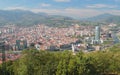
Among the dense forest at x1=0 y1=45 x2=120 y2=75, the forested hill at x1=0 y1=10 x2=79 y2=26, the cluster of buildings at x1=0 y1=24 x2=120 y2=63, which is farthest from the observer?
the forested hill at x1=0 y1=10 x2=79 y2=26

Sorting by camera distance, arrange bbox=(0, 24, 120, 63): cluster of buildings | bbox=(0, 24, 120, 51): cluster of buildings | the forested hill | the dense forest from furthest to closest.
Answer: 1. the forested hill
2. bbox=(0, 24, 120, 51): cluster of buildings
3. bbox=(0, 24, 120, 63): cluster of buildings
4. the dense forest

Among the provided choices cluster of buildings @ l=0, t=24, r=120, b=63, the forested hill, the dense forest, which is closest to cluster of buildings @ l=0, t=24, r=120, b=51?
cluster of buildings @ l=0, t=24, r=120, b=63

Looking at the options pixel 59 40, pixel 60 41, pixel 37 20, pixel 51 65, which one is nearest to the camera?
pixel 51 65

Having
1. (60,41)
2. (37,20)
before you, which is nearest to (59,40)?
(60,41)

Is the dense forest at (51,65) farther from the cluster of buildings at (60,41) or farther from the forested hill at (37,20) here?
the forested hill at (37,20)

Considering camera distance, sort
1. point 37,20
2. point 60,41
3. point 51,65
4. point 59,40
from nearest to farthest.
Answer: point 51,65 < point 60,41 < point 59,40 < point 37,20

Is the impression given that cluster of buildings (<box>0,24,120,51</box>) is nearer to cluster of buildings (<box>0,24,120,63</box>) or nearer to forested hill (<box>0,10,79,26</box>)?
cluster of buildings (<box>0,24,120,63</box>)

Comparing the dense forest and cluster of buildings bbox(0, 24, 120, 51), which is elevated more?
the dense forest

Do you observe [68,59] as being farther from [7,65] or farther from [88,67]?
[7,65]

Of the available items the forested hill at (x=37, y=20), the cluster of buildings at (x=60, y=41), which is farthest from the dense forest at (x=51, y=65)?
the forested hill at (x=37, y=20)

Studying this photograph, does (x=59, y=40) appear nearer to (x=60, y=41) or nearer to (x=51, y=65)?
(x=60, y=41)

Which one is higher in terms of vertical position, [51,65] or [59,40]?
[51,65]

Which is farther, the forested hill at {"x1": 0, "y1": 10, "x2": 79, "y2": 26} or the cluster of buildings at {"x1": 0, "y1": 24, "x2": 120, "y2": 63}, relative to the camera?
the forested hill at {"x1": 0, "y1": 10, "x2": 79, "y2": 26}
